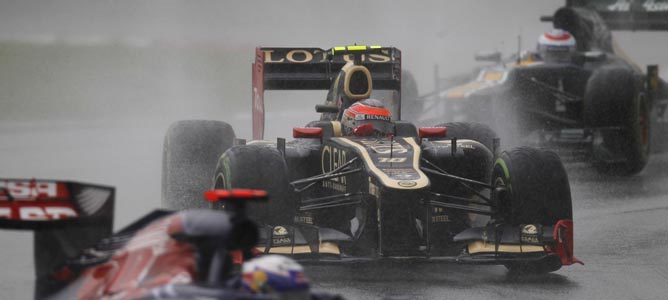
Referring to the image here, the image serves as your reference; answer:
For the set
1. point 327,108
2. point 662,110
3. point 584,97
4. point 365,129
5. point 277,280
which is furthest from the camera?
point 662,110

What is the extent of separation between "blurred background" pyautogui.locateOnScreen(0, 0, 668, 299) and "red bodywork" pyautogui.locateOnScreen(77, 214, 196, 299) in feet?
44.7

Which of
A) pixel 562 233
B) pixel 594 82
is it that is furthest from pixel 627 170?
pixel 562 233

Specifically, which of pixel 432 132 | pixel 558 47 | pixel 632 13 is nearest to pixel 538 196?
pixel 432 132

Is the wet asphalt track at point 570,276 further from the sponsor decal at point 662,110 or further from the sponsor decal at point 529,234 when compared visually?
the sponsor decal at point 662,110

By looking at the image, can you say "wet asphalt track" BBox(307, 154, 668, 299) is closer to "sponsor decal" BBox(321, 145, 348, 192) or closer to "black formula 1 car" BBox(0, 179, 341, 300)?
"sponsor decal" BBox(321, 145, 348, 192)

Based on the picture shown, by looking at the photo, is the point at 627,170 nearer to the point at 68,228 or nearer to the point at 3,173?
the point at 3,173

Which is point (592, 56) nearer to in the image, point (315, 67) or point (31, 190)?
point (315, 67)

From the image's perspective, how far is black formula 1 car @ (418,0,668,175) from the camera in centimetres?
2117

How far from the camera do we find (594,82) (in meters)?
21.3

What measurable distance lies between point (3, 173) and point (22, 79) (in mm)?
10288

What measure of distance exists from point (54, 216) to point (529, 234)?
18.1ft

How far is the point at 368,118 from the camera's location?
43.3 feet

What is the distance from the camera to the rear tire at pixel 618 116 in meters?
21.0

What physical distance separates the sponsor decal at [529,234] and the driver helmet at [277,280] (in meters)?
5.94
